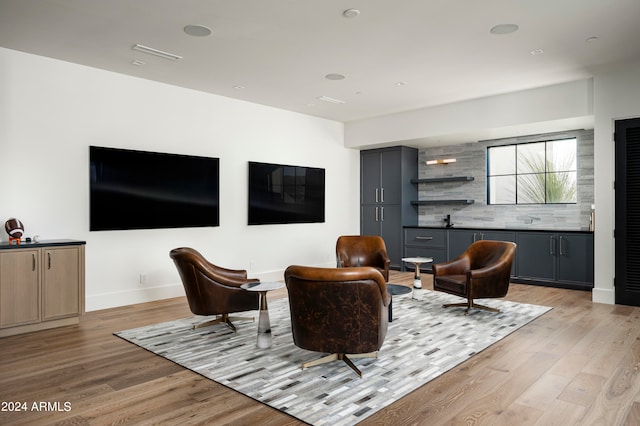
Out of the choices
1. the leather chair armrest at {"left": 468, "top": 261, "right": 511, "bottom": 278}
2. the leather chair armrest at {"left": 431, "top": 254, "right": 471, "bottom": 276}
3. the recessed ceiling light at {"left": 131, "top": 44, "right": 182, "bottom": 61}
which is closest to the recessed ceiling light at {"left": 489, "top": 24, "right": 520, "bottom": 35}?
the leather chair armrest at {"left": 468, "top": 261, "right": 511, "bottom": 278}

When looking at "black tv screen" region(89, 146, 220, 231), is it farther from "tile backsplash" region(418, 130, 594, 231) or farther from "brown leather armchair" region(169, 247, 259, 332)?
"tile backsplash" region(418, 130, 594, 231)

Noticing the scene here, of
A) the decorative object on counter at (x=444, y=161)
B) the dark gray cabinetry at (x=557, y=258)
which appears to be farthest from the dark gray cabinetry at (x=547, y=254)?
the decorative object on counter at (x=444, y=161)

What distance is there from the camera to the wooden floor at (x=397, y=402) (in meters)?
2.55

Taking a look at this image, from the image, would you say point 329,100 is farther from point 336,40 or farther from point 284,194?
point 336,40

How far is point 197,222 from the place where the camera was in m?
6.20

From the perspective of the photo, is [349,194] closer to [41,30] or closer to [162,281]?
[162,281]

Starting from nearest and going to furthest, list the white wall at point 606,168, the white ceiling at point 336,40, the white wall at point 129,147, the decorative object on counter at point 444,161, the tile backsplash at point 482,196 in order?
the white ceiling at point 336,40
the white wall at point 129,147
the white wall at point 606,168
the tile backsplash at point 482,196
the decorative object on counter at point 444,161

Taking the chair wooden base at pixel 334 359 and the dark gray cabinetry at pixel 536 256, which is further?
the dark gray cabinetry at pixel 536 256

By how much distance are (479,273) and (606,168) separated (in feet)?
7.75

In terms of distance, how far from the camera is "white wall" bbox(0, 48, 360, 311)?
186 inches

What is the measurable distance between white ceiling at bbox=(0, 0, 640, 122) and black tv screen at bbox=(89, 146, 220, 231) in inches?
42.7

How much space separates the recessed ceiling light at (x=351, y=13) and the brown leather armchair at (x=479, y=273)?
2.93m

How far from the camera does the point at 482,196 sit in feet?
26.2

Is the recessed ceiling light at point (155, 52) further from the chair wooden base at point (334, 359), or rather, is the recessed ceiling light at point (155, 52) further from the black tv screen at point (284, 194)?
the chair wooden base at point (334, 359)
